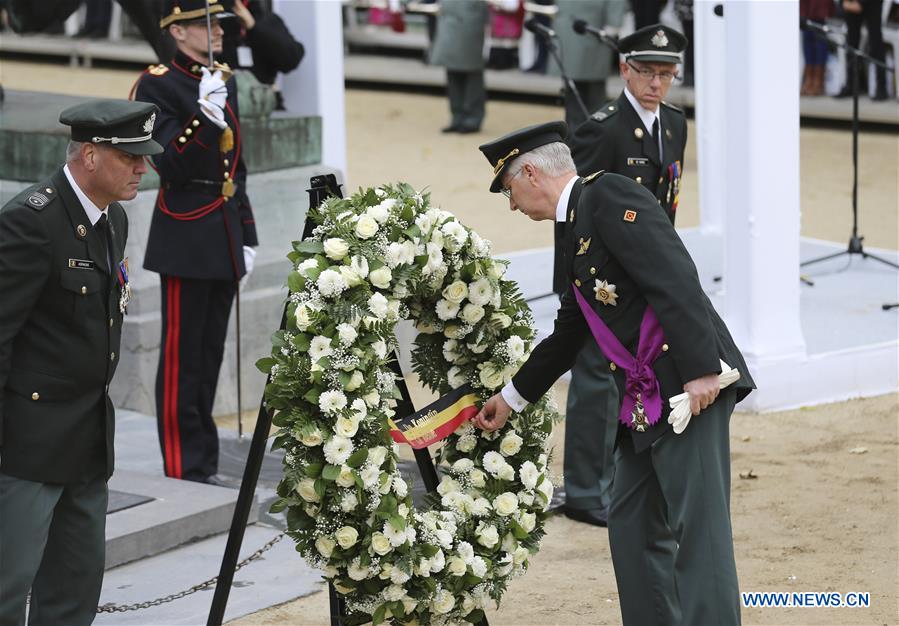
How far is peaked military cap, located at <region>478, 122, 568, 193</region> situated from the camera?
4.53m

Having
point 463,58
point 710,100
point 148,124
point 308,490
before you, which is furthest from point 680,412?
point 463,58

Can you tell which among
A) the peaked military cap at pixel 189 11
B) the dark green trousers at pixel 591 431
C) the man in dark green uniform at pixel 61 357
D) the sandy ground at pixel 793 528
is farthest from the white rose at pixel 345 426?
the peaked military cap at pixel 189 11

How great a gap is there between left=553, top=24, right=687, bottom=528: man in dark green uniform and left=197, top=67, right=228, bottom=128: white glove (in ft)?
4.35

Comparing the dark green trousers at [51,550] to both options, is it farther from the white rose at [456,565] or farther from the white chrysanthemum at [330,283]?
the white rose at [456,565]

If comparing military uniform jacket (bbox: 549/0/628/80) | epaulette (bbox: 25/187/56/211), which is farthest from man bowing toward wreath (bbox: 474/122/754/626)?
military uniform jacket (bbox: 549/0/628/80)

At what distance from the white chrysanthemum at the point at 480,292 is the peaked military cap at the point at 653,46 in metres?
1.73

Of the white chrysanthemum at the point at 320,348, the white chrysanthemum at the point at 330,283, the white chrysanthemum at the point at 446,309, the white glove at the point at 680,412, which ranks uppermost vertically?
the white chrysanthemum at the point at 330,283

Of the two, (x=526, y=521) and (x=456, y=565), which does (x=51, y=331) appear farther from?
(x=526, y=521)

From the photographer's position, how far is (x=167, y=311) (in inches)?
257

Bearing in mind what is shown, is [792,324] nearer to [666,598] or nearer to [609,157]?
[609,157]

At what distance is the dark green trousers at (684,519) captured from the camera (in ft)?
14.6

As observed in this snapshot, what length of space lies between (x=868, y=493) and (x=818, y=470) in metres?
0.36

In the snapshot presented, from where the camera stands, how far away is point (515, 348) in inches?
192

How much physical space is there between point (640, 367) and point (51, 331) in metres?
1.52
